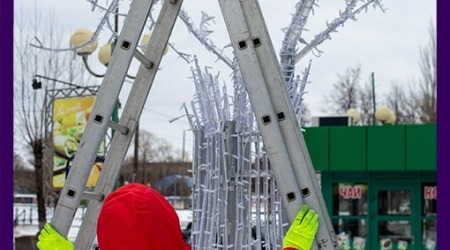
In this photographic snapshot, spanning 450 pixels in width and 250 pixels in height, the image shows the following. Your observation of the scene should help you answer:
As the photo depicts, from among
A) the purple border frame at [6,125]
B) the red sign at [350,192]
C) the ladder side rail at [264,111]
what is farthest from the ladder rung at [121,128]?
the red sign at [350,192]

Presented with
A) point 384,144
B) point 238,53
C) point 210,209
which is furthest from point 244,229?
point 384,144

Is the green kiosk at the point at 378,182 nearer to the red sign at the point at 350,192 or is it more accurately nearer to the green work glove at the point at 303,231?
the red sign at the point at 350,192

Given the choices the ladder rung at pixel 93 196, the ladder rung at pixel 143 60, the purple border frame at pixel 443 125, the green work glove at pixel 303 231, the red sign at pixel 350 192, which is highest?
the ladder rung at pixel 143 60

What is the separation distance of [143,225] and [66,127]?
10.1 meters

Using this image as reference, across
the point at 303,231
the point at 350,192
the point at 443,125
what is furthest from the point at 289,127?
the point at 350,192

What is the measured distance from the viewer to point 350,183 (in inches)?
471

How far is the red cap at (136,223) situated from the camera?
220cm

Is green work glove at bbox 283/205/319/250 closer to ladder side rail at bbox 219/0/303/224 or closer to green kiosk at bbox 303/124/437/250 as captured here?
ladder side rail at bbox 219/0/303/224

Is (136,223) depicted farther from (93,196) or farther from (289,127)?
(93,196)

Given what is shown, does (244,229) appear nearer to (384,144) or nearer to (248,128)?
(248,128)

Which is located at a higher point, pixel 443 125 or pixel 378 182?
pixel 443 125

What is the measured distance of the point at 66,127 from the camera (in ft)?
39.3

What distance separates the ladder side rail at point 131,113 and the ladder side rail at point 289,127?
54 cm

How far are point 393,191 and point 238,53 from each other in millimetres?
9854
